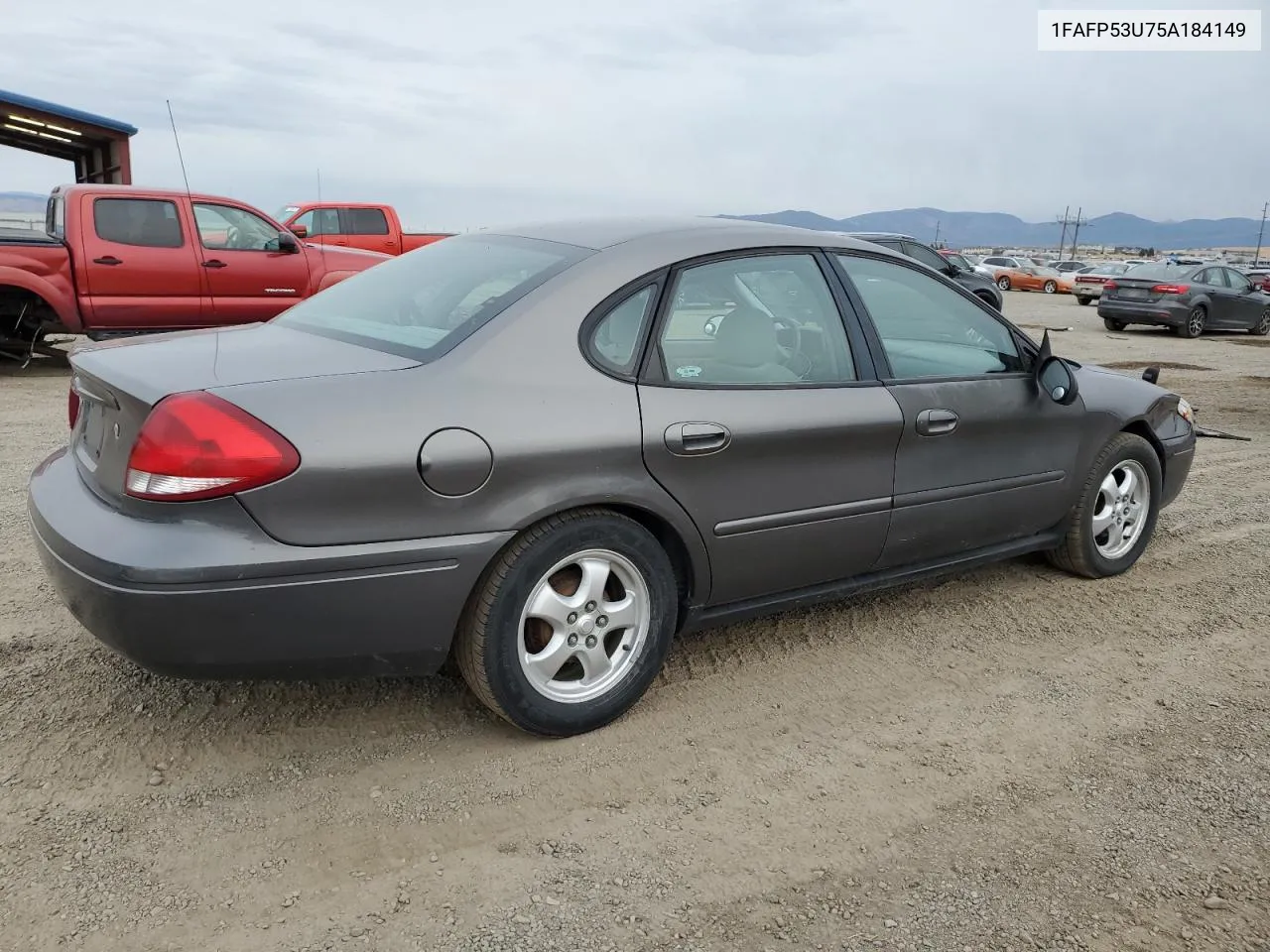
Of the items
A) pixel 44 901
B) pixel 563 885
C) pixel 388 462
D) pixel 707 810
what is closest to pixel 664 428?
pixel 388 462

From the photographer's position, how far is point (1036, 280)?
36312 millimetres

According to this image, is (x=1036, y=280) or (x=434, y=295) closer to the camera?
(x=434, y=295)

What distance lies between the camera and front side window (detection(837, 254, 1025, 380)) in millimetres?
3625

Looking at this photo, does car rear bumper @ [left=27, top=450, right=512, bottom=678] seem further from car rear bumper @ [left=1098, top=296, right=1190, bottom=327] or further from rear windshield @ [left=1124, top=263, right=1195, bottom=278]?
rear windshield @ [left=1124, top=263, right=1195, bottom=278]

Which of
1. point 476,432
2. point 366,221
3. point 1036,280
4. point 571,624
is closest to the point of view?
point 476,432

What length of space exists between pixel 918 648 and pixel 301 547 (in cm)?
230

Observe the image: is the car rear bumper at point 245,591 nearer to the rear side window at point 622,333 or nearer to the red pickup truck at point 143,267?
the rear side window at point 622,333

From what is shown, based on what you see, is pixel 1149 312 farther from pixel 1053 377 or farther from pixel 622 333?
pixel 622 333

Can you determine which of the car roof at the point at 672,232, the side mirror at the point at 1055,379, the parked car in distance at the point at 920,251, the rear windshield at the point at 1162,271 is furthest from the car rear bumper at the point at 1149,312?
the car roof at the point at 672,232

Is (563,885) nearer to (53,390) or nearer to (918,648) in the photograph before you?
(918,648)

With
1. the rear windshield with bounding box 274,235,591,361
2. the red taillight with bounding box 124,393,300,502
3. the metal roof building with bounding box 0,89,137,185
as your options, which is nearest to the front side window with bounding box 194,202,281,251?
the metal roof building with bounding box 0,89,137,185

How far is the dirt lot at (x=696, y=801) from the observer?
7.42 ft

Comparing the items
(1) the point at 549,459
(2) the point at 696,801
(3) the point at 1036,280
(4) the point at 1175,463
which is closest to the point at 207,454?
(1) the point at 549,459

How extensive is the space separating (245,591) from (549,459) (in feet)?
2.74
